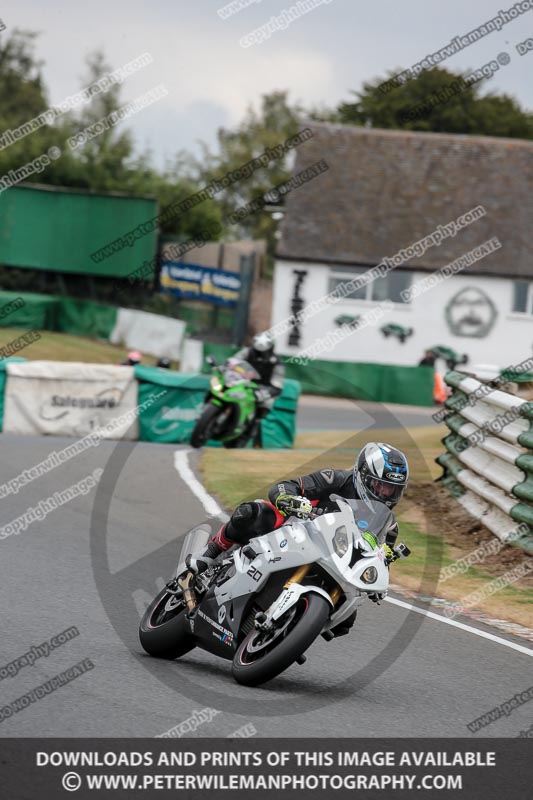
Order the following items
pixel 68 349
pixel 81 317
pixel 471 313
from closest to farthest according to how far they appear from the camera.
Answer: pixel 68 349
pixel 471 313
pixel 81 317

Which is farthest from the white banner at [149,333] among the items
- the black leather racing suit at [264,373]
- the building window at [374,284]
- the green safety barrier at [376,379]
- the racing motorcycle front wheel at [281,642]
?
the racing motorcycle front wheel at [281,642]

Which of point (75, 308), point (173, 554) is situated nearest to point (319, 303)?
point (75, 308)

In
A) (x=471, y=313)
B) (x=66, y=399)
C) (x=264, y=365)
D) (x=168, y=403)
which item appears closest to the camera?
(x=264, y=365)

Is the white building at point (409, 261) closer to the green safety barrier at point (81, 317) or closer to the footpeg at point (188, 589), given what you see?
the green safety barrier at point (81, 317)

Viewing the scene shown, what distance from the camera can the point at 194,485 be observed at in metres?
14.1

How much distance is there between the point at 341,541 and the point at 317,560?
0.49 feet

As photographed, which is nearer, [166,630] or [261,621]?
[261,621]

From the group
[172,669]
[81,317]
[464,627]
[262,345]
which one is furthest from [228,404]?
[81,317]

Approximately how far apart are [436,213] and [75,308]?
1233 centimetres

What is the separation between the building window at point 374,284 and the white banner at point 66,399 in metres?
23.9

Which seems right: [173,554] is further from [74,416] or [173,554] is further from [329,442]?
[329,442]

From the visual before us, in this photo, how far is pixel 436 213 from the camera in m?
41.9

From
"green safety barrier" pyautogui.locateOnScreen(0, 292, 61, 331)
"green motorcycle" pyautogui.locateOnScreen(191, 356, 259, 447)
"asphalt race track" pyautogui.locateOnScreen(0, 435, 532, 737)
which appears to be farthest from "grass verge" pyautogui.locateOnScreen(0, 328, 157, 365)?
"asphalt race track" pyautogui.locateOnScreen(0, 435, 532, 737)

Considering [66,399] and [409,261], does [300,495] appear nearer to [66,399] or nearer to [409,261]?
[66,399]
